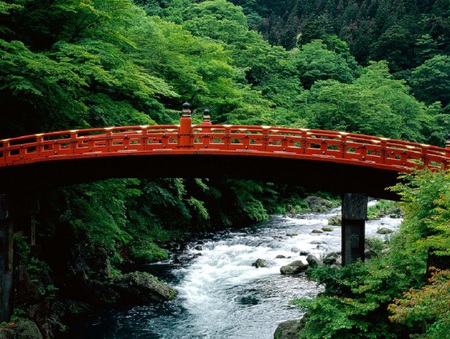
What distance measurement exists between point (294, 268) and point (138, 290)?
8806 mm

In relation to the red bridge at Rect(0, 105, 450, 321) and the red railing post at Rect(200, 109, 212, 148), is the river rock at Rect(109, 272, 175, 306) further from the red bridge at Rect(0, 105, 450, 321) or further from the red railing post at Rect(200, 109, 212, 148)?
the red railing post at Rect(200, 109, 212, 148)

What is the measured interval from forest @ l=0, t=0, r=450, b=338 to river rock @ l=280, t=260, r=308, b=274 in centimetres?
790

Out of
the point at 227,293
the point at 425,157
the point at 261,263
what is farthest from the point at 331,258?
the point at 425,157

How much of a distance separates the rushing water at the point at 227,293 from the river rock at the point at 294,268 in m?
0.44

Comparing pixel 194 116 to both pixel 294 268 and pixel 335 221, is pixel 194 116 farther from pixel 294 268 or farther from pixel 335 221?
pixel 335 221

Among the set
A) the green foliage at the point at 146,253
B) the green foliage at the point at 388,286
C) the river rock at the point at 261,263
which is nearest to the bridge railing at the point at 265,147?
the green foliage at the point at 388,286

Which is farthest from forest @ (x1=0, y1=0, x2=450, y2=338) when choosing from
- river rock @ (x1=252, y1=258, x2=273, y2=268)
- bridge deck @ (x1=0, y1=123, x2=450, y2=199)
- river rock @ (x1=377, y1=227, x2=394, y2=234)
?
river rock @ (x1=377, y1=227, x2=394, y2=234)

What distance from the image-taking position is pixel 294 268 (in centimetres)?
2516

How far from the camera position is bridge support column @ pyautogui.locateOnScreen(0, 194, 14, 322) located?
17.1 meters

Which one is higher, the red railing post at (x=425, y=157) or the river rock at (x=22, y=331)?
the red railing post at (x=425, y=157)

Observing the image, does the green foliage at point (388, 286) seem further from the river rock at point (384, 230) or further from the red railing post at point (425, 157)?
the river rock at point (384, 230)

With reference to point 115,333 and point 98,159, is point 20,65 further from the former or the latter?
point 115,333

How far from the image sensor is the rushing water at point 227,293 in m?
18.6

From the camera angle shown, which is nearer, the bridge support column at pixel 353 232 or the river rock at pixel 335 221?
the bridge support column at pixel 353 232
